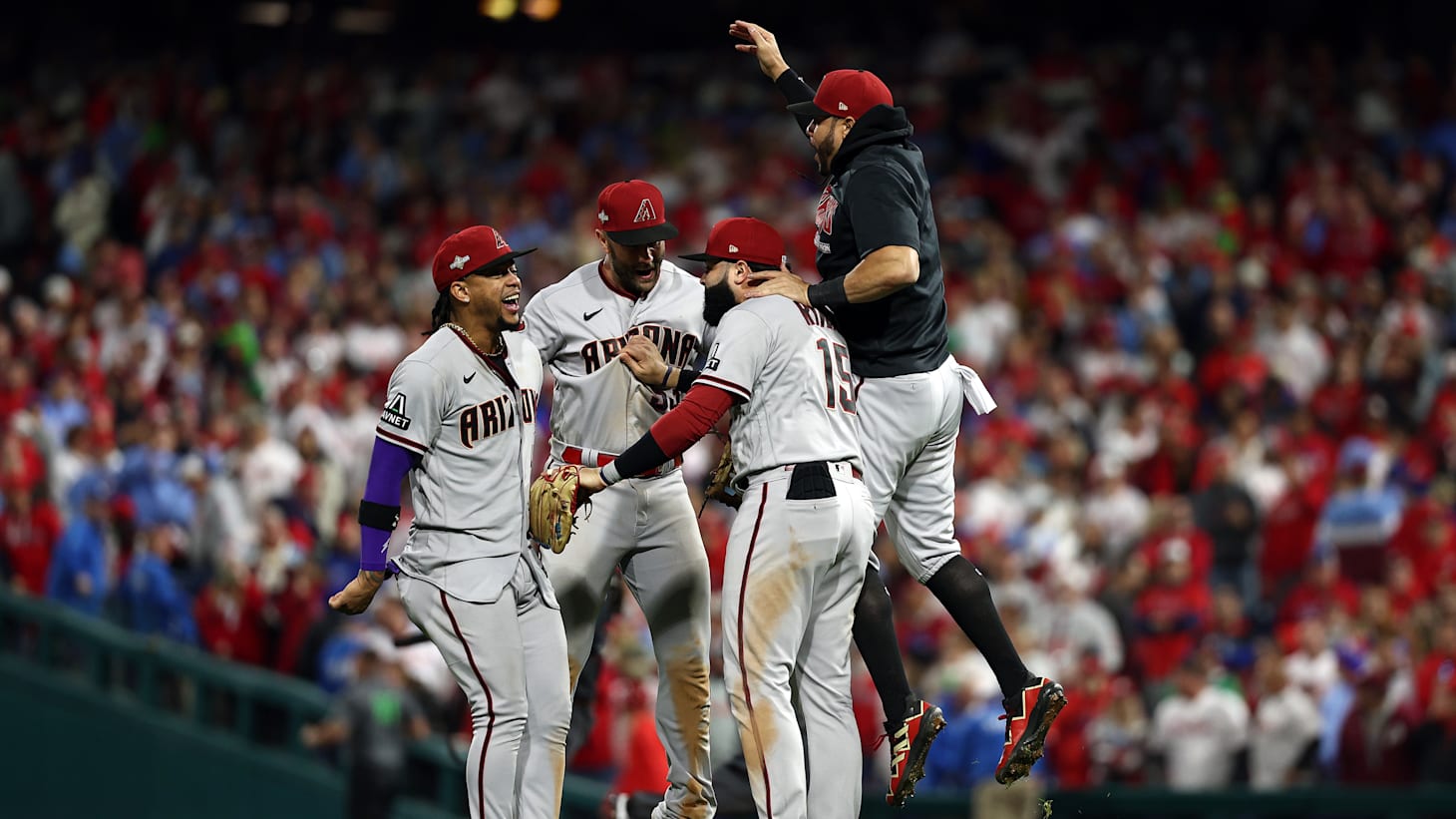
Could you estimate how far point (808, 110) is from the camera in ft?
21.2

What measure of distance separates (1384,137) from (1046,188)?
118 inches

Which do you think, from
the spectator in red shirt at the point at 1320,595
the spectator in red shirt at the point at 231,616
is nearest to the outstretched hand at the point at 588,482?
the spectator in red shirt at the point at 1320,595

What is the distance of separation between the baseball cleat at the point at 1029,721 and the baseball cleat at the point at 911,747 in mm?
240

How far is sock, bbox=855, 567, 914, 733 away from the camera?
6539 millimetres

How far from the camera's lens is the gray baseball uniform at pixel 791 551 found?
6090 mm

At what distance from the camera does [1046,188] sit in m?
19.0

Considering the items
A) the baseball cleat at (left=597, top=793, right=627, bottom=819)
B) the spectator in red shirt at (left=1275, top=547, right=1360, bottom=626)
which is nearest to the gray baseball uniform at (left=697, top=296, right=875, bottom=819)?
the baseball cleat at (left=597, top=793, right=627, bottom=819)

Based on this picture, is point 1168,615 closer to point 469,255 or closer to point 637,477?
point 637,477

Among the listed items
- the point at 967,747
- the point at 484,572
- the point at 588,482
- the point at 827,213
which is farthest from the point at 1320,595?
the point at 484,572

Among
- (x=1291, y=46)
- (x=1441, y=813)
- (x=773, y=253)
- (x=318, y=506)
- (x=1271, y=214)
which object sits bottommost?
(x=1441, y=813)

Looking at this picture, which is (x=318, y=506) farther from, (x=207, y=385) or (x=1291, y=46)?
(x=1291, y=46)

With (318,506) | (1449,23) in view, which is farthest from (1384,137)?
(318,506)

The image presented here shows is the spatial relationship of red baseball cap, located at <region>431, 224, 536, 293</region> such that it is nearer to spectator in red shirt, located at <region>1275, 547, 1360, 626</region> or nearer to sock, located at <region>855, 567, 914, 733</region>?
sock, located at <region>855, 567, 914, 733</region>

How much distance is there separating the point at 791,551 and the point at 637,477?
84cm
